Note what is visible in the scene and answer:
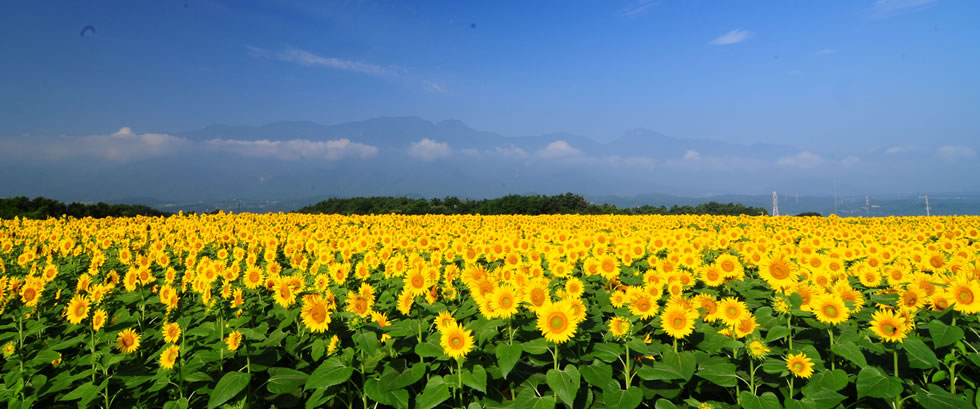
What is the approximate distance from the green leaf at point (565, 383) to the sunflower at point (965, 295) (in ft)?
10.00

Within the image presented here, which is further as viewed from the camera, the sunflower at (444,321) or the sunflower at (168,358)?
the sunflower at (168,358)

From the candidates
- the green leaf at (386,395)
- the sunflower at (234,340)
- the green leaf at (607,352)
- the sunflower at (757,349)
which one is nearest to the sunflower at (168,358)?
the sunflower at (234,340)

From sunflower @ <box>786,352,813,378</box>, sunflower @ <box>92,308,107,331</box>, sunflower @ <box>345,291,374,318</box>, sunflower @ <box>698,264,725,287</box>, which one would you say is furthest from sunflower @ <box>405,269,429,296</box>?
sunflower @ <box>698,264,725,287</box>

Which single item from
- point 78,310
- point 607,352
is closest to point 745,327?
point 607,352

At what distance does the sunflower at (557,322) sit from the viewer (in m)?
3.03

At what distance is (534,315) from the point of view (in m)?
3.75

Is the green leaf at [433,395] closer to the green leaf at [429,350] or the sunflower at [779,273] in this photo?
the green leaf at [429,350]

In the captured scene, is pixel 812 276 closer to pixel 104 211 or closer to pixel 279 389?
pixel 279 389

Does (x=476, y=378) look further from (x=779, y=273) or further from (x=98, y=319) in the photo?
(x=98, y=319)

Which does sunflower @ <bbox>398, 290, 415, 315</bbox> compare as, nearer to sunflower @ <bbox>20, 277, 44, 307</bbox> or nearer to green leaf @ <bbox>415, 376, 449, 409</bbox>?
green leaf @ <bbox>415, 376, 449, 409</bbox>

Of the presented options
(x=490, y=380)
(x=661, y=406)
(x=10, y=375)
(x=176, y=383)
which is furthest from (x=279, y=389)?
(x=661, y=406)

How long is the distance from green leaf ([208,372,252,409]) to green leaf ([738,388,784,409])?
353 cm

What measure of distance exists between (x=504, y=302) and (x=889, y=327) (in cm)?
298

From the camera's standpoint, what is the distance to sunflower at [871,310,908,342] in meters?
3.37
